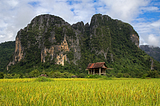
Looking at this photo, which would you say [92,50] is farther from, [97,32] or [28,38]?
[28,38]

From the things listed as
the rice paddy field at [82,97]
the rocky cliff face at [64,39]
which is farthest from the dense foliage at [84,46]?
the rice paddy field at [82,97]

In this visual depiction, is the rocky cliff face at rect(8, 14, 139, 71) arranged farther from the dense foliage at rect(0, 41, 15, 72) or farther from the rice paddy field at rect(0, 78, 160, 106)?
the rice paddy field at rect(0, 78, 160, 106)

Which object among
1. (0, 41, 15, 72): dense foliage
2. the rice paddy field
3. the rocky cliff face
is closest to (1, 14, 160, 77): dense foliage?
the rocky cliff face

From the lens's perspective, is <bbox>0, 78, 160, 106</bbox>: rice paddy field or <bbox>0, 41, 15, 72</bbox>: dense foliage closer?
<bbox>0, 78, 160, 106</bbox>: rice paddy field

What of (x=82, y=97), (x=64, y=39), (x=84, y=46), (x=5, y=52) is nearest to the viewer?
(x=82, y=97)

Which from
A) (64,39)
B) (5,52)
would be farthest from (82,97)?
(5,52)

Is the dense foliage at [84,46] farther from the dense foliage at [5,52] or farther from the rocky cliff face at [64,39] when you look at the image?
the dense foliage at [5,52]

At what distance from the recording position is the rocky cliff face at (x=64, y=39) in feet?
164

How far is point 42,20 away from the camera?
65750 millimetres

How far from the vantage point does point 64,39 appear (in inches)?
2000

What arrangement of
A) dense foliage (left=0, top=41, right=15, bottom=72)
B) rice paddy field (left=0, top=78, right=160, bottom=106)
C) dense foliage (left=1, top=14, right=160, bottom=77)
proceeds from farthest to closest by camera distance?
1. dense foliage (left=0, top=41, right=15, bottom=72)
2. dense foliage (left=1, top=14, right=160, bottom=77)
3. rice paddy field (left=0, top=78, right=160, bottom=106)

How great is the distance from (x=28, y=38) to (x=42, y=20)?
1166 centimetres

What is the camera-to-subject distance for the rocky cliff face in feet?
164

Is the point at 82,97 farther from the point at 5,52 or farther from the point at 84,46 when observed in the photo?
the point at 5,52
